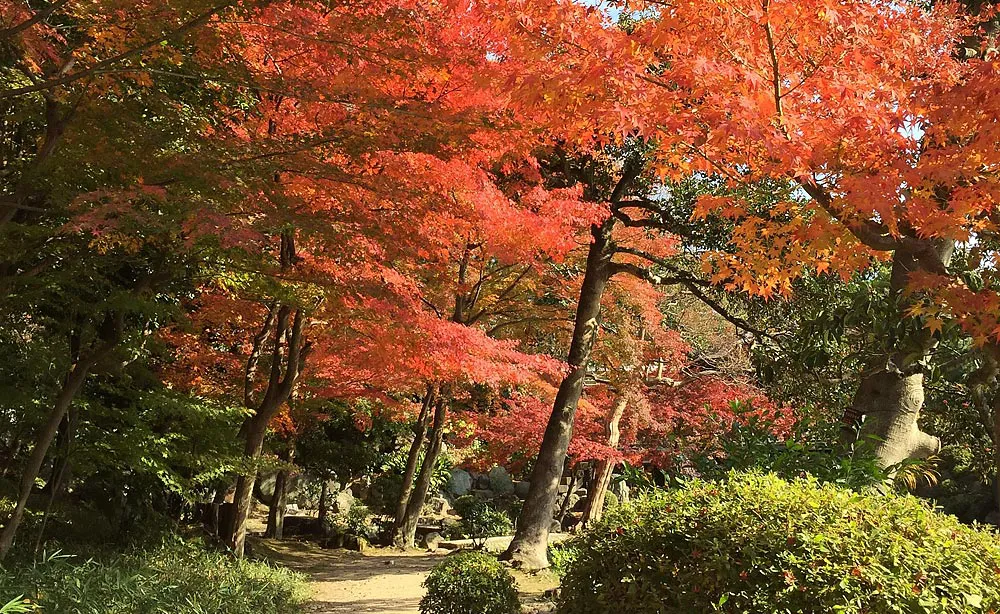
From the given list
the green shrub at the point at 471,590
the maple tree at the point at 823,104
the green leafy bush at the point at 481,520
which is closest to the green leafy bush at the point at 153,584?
the green shrub at the point at 471,590

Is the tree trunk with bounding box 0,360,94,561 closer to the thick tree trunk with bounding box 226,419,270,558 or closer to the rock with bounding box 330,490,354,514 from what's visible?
the thick tree trunk with bounding box 226,419,270,558

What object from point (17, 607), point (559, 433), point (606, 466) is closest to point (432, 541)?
point (606, 466)

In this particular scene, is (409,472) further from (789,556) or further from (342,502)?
(789,556)

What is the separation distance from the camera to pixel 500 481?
24.9 metres

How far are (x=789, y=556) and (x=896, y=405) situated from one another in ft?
11.9

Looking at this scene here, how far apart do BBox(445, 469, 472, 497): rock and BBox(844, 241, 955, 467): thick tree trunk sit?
59.1 feet

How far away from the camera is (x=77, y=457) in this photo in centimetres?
792

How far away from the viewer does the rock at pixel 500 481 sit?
2462 centimetres

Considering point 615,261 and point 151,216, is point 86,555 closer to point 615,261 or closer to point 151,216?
point 151,216

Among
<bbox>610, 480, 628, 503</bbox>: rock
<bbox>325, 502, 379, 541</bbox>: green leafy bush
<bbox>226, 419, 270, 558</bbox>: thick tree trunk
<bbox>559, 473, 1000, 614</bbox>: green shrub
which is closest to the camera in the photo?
<bbox>559, 473, 1000, 614</bbox>: green shrub

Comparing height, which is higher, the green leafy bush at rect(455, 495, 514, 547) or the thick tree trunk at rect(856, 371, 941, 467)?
the thick tree trunk at rect(856, 371, 941, 467)

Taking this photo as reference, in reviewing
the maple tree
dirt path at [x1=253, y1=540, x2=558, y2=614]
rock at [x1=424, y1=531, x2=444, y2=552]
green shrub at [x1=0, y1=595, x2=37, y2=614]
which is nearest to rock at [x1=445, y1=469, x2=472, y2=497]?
rock at [x1=424, y1=531, x2=444, y2=552]

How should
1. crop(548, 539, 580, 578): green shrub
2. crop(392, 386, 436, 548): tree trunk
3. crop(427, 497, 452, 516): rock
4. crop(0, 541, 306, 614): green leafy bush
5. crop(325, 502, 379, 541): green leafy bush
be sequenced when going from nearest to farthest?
1. crop(548, 539, 580, 578): green shrub
2. crop(0, 541, 306, 614): green leafy bush
3. crop(392, 386, 436, 548): tree trunk
4. crop(325, 502, 379, 541): green leafy bush
5. crop(427, 497, 452, 516): rock

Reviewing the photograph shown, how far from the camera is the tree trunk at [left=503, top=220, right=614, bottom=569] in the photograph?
36.2ft
